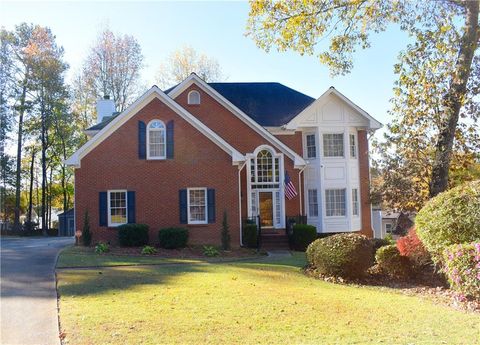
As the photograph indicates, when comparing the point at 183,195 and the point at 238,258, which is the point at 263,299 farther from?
the point at 183,195

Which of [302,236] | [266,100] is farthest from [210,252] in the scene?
[266,100]

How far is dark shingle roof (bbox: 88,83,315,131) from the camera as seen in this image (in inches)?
1018

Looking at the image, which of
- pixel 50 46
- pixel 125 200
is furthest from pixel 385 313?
pixel 50 46

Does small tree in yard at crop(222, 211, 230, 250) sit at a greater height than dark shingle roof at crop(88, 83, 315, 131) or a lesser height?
lesser

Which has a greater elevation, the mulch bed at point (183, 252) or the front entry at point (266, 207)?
the front entry at point (266, 207)

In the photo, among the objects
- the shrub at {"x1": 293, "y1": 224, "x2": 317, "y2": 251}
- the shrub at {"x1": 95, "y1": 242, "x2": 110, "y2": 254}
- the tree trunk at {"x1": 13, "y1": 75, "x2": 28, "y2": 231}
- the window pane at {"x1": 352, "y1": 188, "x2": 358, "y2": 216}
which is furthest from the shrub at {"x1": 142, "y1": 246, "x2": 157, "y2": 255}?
the tree trunk at {"x1": 13, "y1": 75, "x2": 28, "y2": 231}

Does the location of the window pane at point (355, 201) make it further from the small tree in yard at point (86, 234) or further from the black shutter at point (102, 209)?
the small tree in yard at point (86, 234)

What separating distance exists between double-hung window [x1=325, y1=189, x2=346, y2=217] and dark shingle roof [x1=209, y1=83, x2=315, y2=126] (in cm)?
442

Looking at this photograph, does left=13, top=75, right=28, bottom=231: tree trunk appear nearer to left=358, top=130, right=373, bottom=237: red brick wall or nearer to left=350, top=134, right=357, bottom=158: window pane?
left=350, top=134, right=357, bottom=158: window pane

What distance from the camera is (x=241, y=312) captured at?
838 centimetres

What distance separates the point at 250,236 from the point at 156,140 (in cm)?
568

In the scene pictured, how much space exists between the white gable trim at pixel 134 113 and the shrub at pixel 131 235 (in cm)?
344

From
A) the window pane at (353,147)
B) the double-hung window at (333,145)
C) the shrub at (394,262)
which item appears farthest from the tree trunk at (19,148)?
the shrub at (394,262)

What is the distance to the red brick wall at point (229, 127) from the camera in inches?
946
